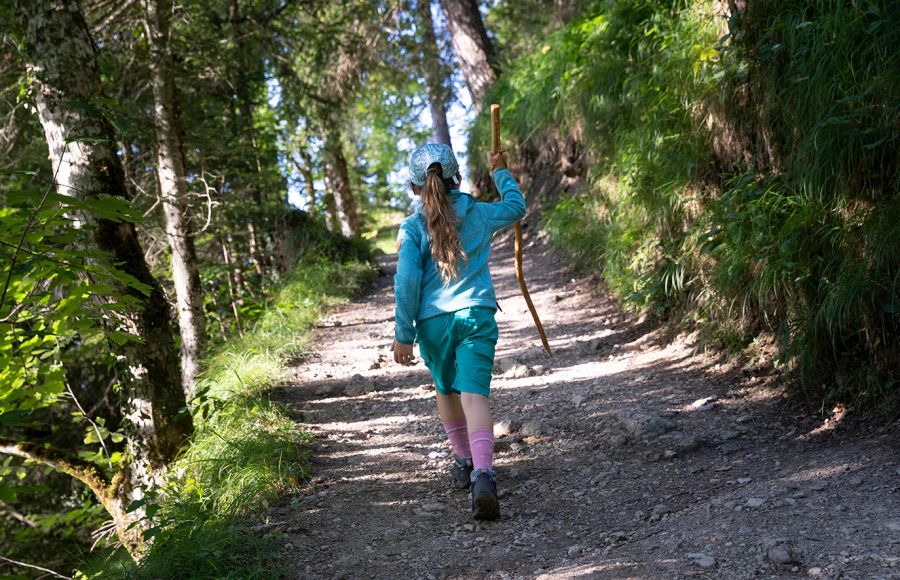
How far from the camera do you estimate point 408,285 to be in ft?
12.2

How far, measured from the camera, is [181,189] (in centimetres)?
775

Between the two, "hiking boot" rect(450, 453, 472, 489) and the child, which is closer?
the child

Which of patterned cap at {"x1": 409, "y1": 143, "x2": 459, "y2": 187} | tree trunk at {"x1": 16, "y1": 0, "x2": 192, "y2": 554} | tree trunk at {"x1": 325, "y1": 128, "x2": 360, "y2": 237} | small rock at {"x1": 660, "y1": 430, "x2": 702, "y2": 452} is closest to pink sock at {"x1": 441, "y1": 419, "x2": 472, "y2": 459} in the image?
small rock at {"x1": 660, "y1": 430, "x2": 702, "y2": 452}

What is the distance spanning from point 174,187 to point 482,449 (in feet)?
17.7

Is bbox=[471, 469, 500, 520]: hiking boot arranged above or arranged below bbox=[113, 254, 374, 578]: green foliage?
below

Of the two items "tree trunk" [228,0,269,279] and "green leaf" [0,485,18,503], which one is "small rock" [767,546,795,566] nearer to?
"green leaf" [0,485,18,503]

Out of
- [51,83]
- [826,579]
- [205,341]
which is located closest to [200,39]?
[205,341]

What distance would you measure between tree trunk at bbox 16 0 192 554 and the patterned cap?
1.76 m

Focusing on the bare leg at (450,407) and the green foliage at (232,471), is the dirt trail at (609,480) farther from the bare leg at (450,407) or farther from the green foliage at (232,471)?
the bare leg at (450,407)

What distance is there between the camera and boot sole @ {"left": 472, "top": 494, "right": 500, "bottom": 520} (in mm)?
3555

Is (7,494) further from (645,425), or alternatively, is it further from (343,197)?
(343,197)

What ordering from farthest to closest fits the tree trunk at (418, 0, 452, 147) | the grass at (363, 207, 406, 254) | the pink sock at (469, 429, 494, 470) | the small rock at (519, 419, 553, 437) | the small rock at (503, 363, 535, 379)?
the grass at (363, 207, 406, 254), the tree trunk at (418, 0, 452, 147), the small rock at (503, 363, 535, 379), the small rock at (519, 419, 553, 437), the pink sock at (469, 429, 494, 470)

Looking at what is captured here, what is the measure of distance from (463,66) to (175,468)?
493 inches

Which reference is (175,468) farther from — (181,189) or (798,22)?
(798,22)
